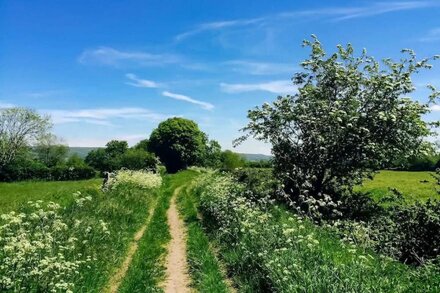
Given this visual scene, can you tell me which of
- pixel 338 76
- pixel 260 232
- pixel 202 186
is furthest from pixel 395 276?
pixel 202 186

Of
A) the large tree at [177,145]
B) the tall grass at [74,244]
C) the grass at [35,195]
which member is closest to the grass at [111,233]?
the tall grass at [74,244]

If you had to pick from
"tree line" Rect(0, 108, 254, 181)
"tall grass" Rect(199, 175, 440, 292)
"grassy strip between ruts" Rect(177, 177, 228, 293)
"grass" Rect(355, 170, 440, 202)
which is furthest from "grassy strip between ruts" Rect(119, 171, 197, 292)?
"tree line" Rect(0, 108, 254, 181)

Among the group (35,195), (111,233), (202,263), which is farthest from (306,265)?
(35,195)

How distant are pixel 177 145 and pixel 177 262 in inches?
3060

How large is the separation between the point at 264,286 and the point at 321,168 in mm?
12292

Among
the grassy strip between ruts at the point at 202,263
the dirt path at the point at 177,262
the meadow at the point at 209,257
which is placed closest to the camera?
the meadow at the point at 209,257

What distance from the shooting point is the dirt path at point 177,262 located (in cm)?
1152

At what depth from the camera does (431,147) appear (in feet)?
69.9

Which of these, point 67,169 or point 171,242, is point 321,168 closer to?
point 171,242

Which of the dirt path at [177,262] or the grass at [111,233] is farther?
the dirt path at [177,262]

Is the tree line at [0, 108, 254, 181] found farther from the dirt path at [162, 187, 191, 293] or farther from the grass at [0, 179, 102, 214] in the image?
the dirt path at [162, 187, 191, 293]

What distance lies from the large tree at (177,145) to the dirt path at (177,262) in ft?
230

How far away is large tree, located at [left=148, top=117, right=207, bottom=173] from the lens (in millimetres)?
92062

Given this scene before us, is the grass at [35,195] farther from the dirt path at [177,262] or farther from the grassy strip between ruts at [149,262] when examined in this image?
the dirt path at [177,262]
